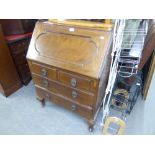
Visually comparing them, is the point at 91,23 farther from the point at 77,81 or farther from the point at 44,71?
the point at 44,71

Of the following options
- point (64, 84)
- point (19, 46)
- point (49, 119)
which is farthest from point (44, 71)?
point (19, 46)

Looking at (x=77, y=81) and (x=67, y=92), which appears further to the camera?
(x=67, y=92)

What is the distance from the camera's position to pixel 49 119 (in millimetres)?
1806

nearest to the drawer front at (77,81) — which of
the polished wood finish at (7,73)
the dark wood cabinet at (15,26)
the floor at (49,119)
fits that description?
the floor at (49,119)

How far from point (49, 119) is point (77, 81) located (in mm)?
720

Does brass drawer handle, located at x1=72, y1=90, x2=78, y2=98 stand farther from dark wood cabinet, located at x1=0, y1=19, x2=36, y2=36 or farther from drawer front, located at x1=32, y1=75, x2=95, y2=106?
dark wood cabinet, located at x1=0, y1=19, x2=36, y2=36

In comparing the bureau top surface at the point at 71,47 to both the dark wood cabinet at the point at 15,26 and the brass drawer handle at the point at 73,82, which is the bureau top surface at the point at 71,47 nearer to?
the brass drawer handle at the point at 73,82

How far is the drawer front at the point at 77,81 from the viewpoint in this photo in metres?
1.28

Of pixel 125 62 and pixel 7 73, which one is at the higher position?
pixel 125 62

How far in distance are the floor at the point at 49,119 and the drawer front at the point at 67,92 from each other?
38 cm
